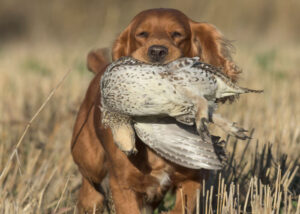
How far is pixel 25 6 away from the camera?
55.0ft

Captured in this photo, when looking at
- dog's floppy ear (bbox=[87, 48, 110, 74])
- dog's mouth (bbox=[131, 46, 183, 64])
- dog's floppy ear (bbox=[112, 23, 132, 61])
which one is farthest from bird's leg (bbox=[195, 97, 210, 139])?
dog's floppy ear (bbox=[87, 48, 110, 74])

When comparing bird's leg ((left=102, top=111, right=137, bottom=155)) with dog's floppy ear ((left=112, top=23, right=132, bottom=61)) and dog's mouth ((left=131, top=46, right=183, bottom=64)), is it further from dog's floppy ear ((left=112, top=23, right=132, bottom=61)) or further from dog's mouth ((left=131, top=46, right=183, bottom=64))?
dog's floppy ear ((left=112, top=23, right=132, bottom=61))

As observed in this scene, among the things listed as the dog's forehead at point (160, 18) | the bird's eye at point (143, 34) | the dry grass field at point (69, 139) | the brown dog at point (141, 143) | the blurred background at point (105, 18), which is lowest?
the blurred background at point (105, 18)

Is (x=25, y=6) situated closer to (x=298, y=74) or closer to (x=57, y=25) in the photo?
(x=57, y=25)

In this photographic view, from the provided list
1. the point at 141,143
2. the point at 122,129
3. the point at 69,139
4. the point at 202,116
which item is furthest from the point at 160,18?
the point at 69,139

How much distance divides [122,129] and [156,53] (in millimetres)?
588

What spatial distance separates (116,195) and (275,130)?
179cm

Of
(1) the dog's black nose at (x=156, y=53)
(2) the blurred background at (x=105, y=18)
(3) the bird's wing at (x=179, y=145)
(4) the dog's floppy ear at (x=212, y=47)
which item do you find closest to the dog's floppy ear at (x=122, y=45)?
(4) the dog's floppy ear at (x=212, y=47)

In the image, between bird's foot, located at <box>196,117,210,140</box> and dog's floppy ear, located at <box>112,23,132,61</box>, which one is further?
dog's floppy ear, located at <box>112,23,132,61</box>

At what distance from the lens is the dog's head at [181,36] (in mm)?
3256

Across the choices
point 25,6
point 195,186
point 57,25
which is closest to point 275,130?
point 195,186

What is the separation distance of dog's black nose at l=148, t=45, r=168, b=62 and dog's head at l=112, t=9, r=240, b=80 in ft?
0.70

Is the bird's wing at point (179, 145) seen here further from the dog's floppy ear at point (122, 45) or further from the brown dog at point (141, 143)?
the dog's floppy ear at point (122, 45)

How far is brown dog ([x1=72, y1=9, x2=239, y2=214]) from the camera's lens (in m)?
2.90
